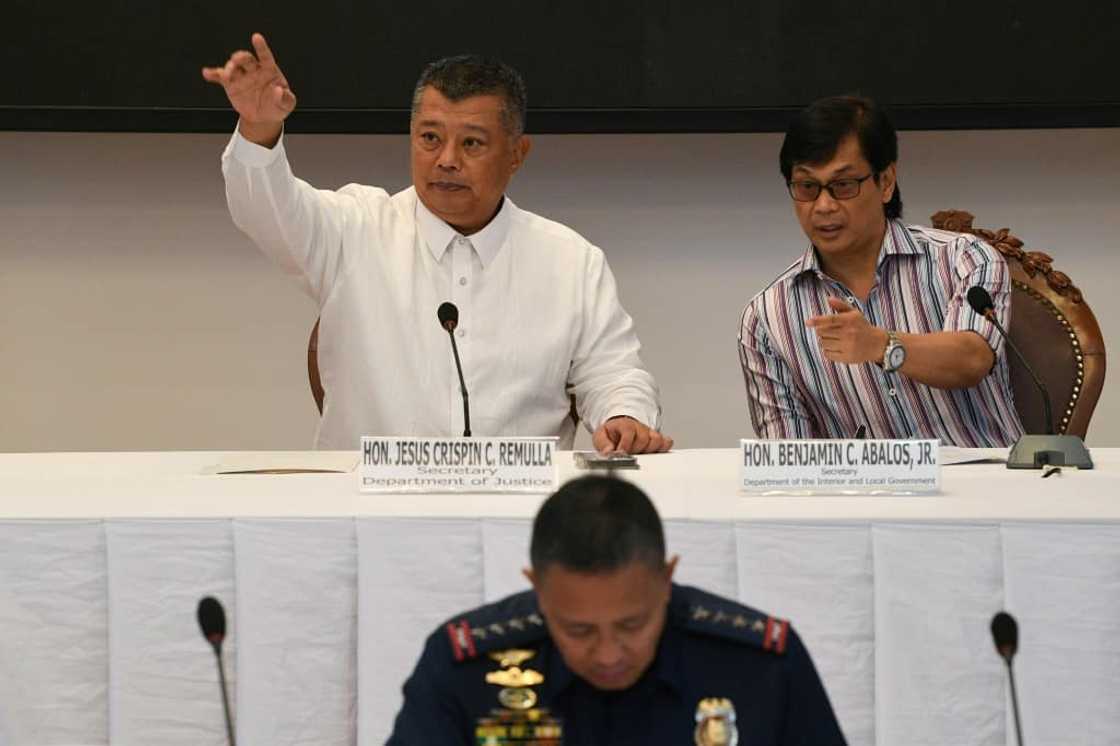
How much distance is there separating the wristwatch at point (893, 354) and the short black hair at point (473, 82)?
93cm

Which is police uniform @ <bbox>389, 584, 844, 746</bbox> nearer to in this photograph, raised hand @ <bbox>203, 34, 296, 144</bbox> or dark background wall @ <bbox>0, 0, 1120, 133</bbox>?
raised hand @ <bbox>203, 34, 296, 144</bbox>

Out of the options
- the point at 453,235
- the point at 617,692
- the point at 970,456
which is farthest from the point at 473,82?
the point at 617,692

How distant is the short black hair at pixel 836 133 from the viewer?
131 inches

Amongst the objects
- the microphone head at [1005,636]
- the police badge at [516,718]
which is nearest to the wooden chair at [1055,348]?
the microphone head at [1005,636]

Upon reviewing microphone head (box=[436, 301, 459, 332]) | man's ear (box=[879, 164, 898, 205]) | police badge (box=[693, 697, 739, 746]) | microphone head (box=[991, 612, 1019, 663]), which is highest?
man's ear (box=[879, 164, 898, 205])

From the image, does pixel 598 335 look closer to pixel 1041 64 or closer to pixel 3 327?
pixel 1041 64

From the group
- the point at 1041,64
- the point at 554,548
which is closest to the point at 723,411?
the point at 1041,64

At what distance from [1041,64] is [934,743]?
8.83 ft

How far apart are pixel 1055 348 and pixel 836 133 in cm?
65

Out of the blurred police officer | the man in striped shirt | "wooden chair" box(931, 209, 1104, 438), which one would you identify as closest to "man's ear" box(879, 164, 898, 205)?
the man in striped shirt

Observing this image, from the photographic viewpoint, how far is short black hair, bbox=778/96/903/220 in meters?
3.32

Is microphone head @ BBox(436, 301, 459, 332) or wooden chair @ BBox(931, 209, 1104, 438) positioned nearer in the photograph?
microphone head @ BBox(436, 301, 459, 332)

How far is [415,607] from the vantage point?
7.16 ft

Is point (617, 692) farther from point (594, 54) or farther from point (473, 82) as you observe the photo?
point (594, 54)
